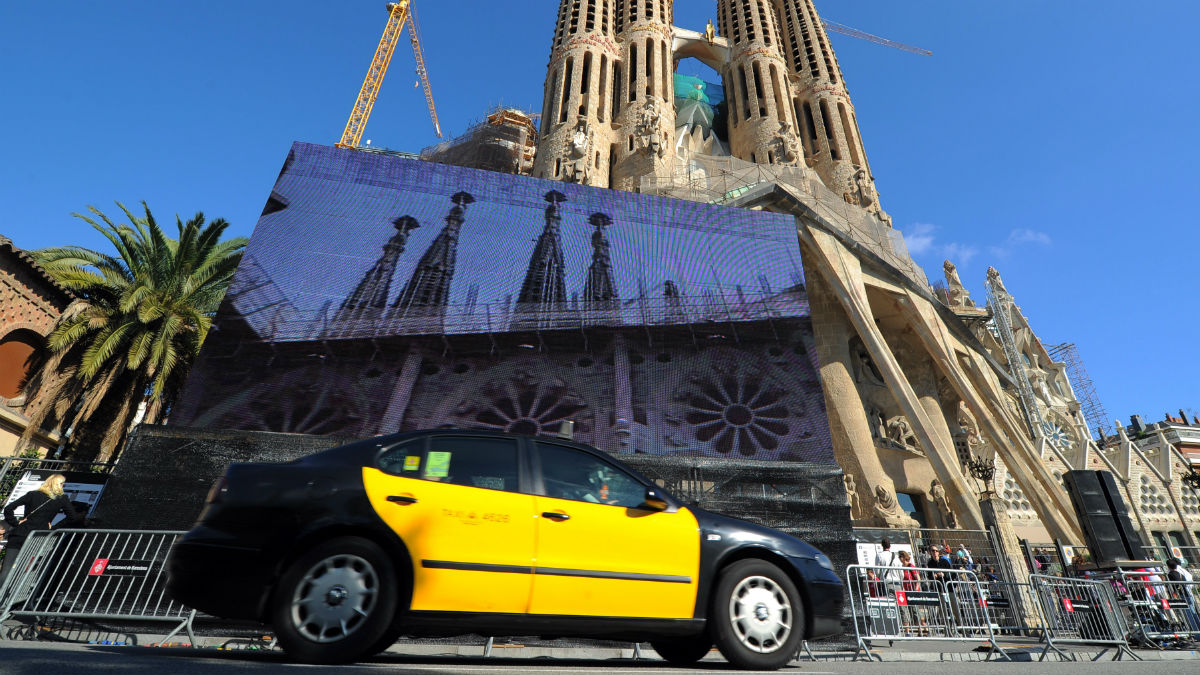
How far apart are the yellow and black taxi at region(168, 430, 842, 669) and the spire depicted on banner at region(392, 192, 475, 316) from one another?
35.5 feet

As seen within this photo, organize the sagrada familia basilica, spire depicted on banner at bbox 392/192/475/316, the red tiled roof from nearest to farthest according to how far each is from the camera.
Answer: spire depicted on banner at bbox 392/192/475/316 < the red tiled roof < the sagrada familia basilica

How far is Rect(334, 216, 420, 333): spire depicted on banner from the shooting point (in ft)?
44.4

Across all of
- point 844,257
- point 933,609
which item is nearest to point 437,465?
point 933,609

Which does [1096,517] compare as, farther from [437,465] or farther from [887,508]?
[437,465]

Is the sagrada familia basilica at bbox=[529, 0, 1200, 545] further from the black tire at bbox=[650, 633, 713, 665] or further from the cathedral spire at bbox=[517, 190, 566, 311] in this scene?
the black tire at bbox=[650, 633, 713, 665]

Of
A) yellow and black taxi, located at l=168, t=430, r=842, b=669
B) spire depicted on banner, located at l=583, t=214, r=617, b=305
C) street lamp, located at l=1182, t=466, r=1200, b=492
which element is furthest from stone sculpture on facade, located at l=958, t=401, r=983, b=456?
yellow and black taxi, located at l=168, t=430, r=842, b=669

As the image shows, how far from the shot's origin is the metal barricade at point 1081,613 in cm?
696

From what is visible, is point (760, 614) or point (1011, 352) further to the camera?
point (1011, 352)

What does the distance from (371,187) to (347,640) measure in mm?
14326

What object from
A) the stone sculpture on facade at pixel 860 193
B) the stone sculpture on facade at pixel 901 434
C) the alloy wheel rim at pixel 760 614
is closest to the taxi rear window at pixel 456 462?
the alloy wheel rim at pixel 760 614

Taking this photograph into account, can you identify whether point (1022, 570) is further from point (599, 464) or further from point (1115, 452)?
point (1115, 452)

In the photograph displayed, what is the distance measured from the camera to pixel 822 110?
1310 inches

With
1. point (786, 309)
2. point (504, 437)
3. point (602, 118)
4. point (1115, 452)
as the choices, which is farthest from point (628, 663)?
point (1115, 452)

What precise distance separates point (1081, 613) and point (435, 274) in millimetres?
13324
